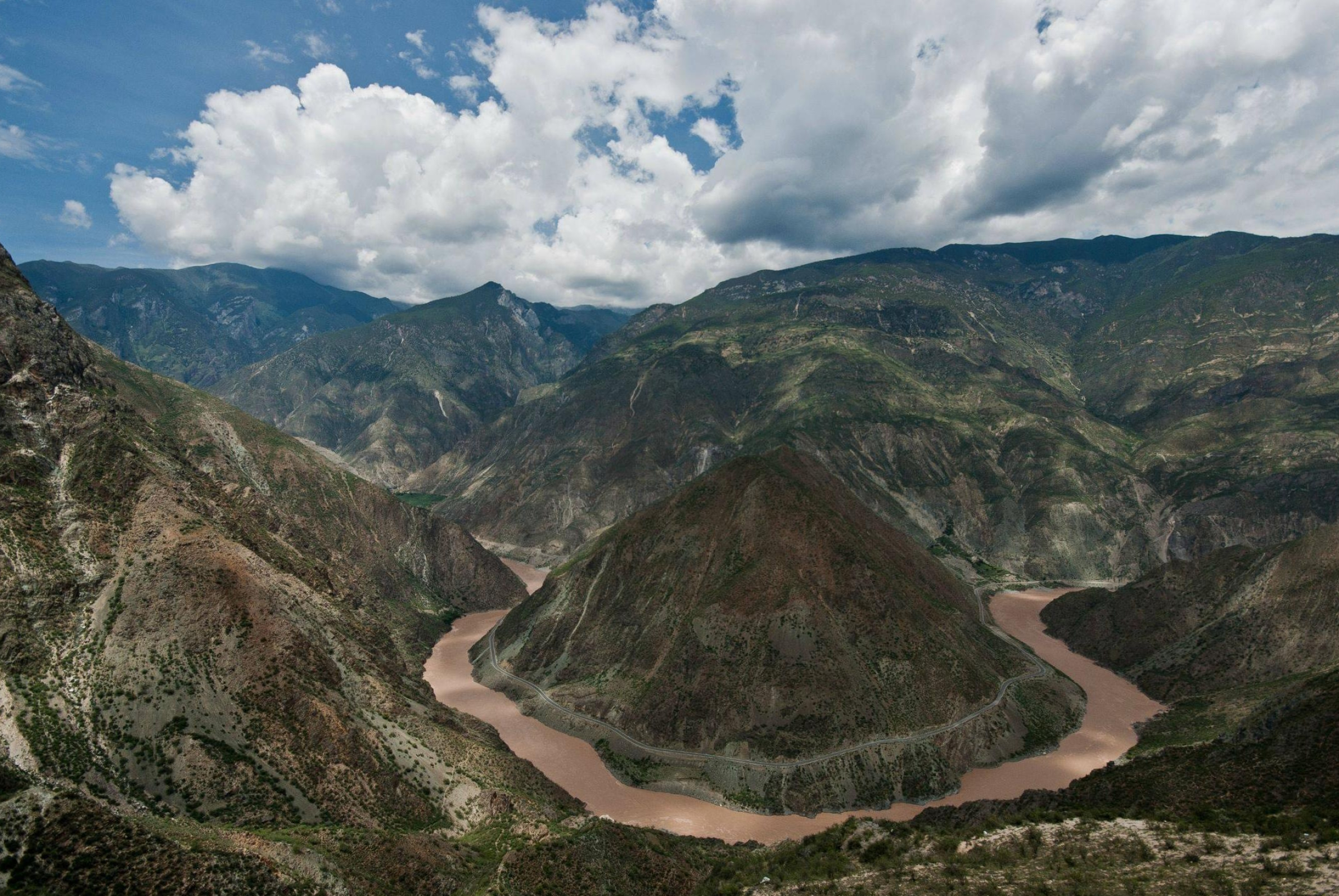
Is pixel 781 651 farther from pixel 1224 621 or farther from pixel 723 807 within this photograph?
pixel 1224 621

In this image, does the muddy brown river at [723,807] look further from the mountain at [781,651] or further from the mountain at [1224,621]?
the mountain at [1224,621]

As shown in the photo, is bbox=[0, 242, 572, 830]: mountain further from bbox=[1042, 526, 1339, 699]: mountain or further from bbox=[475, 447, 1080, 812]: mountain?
bbox=[1042, 526, 1339, 699]: mountain

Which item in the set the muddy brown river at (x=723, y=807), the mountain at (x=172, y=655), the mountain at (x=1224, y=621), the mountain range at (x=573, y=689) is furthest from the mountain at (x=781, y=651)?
the mountain at (x=1224, y=621)

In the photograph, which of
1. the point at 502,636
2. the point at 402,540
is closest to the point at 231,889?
the point at 502,636

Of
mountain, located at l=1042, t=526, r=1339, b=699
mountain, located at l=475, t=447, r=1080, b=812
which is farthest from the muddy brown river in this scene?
mountain, located at l=1042, t=526, r=1339, b=699

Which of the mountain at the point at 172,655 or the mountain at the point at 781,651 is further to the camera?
the mountain at the point at 781,651
